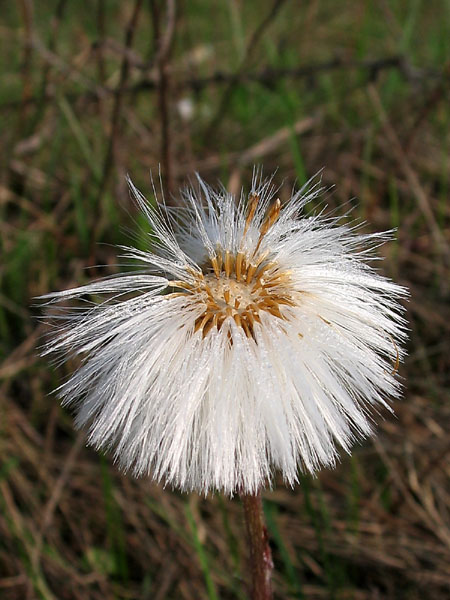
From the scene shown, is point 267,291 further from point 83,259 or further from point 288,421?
point 83,259

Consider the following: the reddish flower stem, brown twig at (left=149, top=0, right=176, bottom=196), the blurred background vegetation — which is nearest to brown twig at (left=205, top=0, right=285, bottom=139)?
the blurred background vegetation

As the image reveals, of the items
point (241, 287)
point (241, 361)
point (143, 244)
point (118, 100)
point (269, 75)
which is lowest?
point (241, 361)

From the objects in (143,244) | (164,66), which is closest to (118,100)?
(164,66)

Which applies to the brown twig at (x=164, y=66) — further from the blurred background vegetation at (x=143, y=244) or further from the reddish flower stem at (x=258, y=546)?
the reddish flower stem at (x=258, y=546)

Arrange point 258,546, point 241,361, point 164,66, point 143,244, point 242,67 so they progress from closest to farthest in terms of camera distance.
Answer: point 241,361, point 258,546, point 143,244, point 164,66, point 242,67

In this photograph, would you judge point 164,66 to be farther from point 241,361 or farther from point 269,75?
point 241,361

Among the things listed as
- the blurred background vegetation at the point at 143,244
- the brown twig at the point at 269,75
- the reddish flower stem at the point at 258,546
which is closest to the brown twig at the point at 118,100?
the blurred background vegetation at the point at 143,244
